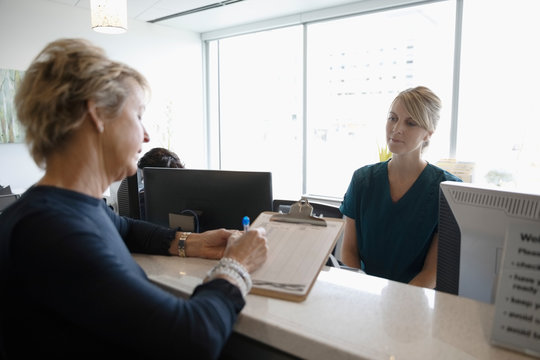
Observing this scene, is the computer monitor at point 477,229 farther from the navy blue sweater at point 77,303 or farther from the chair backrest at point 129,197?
the chair backrest at point 129,197

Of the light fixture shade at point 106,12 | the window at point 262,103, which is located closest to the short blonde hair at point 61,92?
the light fixture shade at point 106,12

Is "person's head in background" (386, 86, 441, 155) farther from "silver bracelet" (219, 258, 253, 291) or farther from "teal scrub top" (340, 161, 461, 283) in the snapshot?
"silver bracelet" (219, 258, 253, 291)

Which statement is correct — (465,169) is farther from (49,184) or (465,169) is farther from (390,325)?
(49,184)

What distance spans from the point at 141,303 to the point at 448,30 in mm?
3931

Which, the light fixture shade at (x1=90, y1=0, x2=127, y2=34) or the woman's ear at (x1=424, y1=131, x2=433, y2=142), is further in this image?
the light fixture shade at (x1=90, y1=0, x2=127, y2=34)

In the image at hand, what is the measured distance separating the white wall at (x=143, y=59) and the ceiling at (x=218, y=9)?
0.19 metres

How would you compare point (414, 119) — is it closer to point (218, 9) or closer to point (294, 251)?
point (294, 251)

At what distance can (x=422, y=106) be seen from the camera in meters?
1.78

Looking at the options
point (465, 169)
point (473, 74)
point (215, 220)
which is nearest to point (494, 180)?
point (465, 169)

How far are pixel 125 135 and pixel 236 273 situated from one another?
16.4 inches

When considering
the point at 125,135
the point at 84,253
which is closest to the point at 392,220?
the point at 125,135

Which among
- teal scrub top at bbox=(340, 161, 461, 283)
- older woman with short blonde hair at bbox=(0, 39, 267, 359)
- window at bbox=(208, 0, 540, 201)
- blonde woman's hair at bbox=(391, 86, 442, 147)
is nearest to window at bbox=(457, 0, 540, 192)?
window at bbox=(208, 0, 540, 201)

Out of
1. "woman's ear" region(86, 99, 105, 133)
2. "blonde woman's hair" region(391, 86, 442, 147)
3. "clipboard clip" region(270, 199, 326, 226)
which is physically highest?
"blonde woman's hair" region(391, 86, 442, 147)

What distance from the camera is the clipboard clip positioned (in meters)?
1.23
